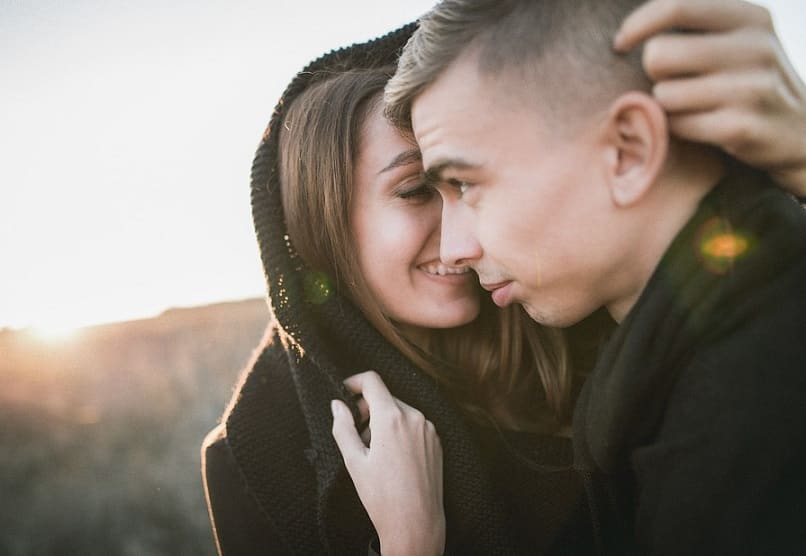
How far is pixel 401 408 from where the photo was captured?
193cm

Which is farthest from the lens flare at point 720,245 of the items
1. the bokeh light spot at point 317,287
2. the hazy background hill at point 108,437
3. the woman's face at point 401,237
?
the hazy background hill at point 108,437

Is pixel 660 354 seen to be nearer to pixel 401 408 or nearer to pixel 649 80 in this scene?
pixel 649 80

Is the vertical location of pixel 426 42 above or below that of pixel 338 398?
above

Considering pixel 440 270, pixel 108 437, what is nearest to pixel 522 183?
pixel 440 270

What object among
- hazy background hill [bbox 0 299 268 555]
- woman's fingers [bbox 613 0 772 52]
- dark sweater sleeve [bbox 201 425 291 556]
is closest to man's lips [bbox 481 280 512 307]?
woman's fingers [bbox 613 0 772 52]

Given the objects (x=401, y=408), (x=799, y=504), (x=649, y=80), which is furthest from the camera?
(x=401, y=408)

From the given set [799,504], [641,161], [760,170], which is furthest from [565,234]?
[799,504]

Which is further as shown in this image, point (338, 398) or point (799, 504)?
point (338, 398)

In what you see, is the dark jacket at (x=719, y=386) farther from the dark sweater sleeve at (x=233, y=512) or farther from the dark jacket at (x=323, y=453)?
the dark sweater sleeve at (x=233, y=512)

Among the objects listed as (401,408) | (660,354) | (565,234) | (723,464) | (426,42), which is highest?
(426,42)

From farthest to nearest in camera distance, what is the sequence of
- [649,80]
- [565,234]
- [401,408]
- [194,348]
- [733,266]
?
1. [194,348]
2. [401,408]
3. [565,234]
4. [649,80]
5. [733,266]

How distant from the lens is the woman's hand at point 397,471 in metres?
1.69

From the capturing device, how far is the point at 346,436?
1.86 meters

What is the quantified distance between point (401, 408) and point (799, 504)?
1198mm
